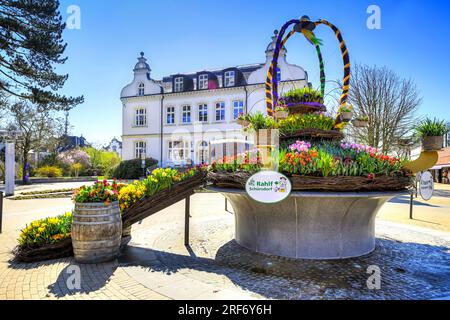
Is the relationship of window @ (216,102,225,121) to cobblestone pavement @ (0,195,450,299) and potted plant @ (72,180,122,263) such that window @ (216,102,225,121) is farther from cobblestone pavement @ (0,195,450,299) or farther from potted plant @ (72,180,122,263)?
potted plant @ (72,180,122,263)

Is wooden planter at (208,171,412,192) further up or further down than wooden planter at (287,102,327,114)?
further down

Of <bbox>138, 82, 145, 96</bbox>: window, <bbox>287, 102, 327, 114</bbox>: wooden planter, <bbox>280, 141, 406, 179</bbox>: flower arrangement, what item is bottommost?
<bbox>280, 141, 406, 179</bbox>: flower arrangement

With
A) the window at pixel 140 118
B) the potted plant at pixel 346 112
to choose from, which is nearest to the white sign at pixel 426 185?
the potted plant at pixel 346 112

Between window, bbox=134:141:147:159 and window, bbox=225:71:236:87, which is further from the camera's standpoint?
window, bbox=134:141:147:159

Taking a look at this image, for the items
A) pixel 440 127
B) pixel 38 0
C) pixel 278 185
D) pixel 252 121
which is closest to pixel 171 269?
pixel 278 185

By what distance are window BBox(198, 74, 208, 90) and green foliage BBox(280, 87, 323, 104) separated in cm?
2662

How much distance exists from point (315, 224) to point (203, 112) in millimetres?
28287

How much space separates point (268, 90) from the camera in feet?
22.4

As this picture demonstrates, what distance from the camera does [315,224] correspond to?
506 cm

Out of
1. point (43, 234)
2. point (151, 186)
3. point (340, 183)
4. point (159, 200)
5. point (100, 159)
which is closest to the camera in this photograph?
point (340, 183)

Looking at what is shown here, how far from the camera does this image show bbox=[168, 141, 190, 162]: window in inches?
1268

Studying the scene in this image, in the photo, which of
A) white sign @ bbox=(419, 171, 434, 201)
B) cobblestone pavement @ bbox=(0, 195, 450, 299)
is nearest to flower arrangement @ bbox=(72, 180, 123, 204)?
cobblestone pavement @ bbox=(0, 195, 450, 299)

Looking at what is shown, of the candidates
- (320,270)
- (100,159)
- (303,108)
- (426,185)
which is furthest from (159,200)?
(100,159)

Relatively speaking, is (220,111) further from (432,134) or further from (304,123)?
(432,134)
